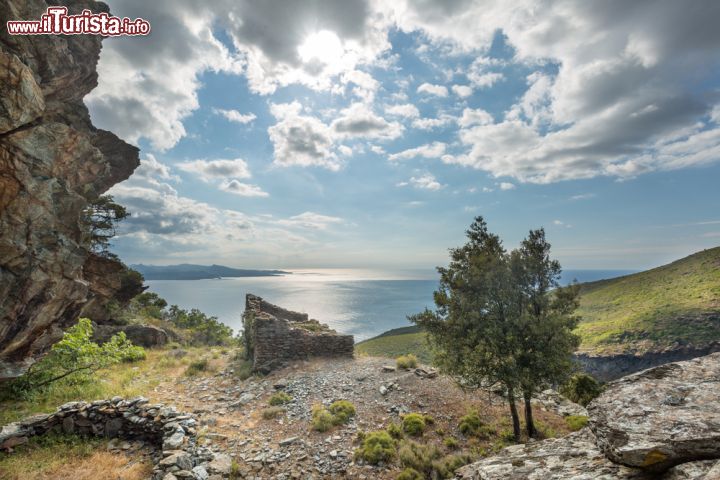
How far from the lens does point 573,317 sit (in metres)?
11.6

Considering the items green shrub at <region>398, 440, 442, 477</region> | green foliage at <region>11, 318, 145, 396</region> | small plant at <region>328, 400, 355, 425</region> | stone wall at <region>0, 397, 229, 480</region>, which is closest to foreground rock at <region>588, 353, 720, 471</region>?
green shrub at <region>398, 440, 442, 477</region>

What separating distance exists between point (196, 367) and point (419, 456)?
16912 mm

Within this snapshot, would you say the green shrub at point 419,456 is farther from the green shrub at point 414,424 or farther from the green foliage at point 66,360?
the green foliage at point 66,360

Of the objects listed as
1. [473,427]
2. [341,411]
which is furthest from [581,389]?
[341,411]

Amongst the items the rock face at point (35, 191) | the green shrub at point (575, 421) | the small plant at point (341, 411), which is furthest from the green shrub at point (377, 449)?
the rock face at point (35, 191)

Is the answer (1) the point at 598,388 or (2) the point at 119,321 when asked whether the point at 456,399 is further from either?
(2) the point at 119,321

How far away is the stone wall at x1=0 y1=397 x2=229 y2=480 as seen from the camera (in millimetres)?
10320

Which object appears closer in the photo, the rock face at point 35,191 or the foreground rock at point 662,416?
the foreground rock at point 662,416

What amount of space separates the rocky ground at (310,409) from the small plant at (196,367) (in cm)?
89

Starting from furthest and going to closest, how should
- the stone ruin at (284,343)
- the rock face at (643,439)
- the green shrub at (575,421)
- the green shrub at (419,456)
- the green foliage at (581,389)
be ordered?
the stone ruin at (284,343), the green foliage at (581,389), the green shrub at (575,421), the green shrub at (419,456), the rock face at (643,439)

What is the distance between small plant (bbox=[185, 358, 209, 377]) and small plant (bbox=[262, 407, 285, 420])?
866cm

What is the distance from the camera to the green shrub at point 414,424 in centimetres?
1217

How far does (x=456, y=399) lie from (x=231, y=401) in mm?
11740

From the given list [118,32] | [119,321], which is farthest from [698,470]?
[119,321]
